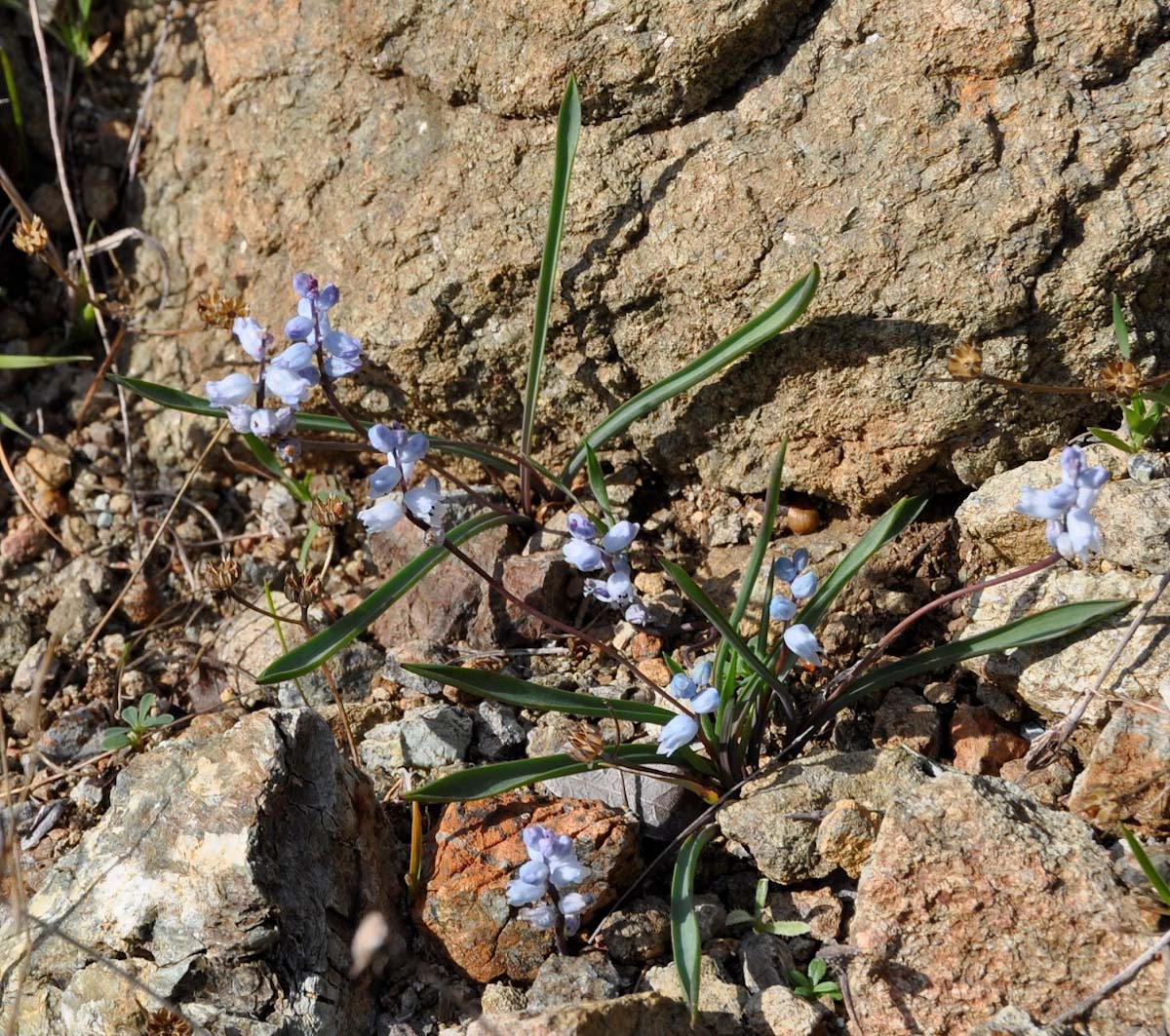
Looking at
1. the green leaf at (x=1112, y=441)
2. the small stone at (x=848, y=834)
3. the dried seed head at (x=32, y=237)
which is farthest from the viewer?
the dried seed head at (x=32, y=237)

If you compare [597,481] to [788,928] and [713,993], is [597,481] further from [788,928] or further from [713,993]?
[713,993]

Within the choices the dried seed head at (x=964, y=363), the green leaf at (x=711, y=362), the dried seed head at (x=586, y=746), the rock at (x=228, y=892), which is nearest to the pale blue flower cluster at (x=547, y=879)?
the dried seed head at (x=586, y=746)

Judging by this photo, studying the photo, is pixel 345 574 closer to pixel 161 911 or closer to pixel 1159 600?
pixel 161 911

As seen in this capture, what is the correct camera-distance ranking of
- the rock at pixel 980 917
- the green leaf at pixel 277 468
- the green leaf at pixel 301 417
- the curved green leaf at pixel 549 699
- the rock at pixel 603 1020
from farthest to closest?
1. the green leaf at pixel 277 468
2. the green leaf at pixel 301 417
3. the curved green leaf at pixel 549 699
4. the rock at pixel 980 917
5. the rock at pixel 603 1020

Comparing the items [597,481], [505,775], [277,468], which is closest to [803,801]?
[505,775]

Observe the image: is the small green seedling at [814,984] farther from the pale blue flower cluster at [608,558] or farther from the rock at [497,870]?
the pale blue flower cluster at [608,558]
